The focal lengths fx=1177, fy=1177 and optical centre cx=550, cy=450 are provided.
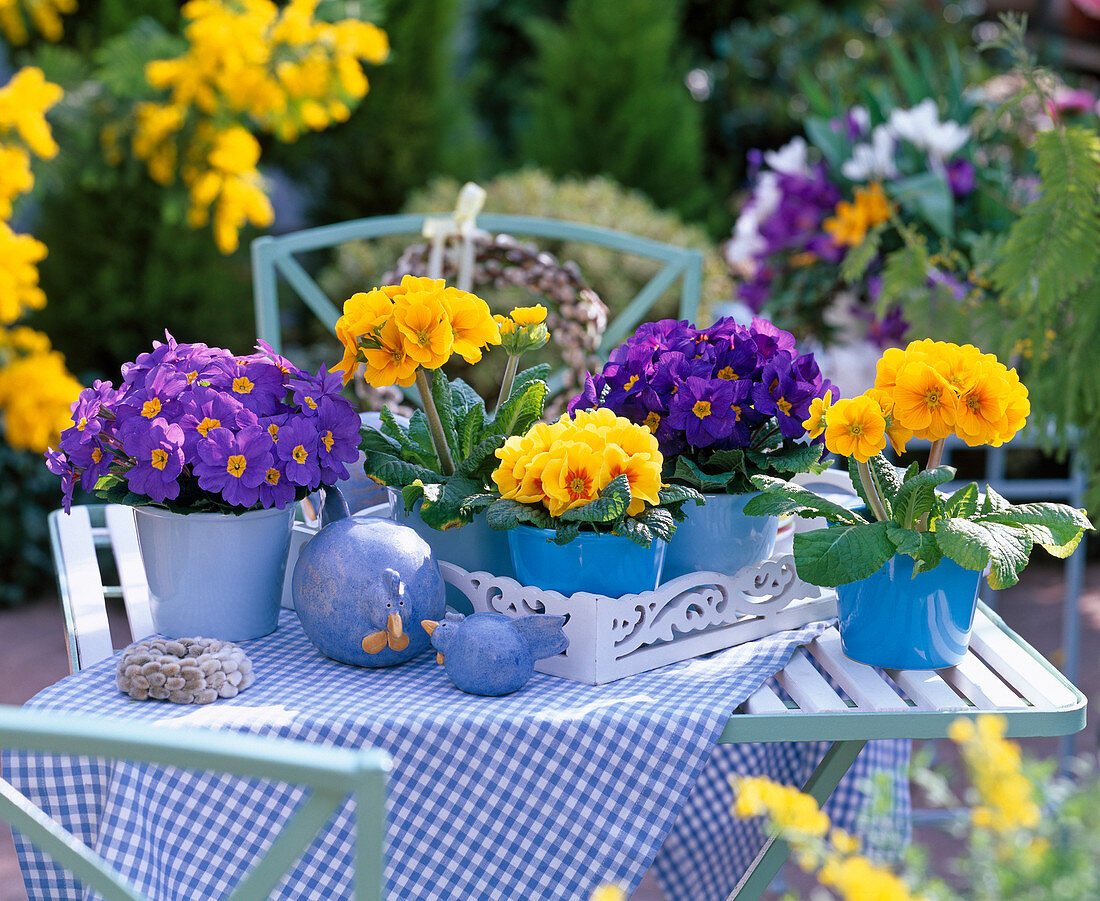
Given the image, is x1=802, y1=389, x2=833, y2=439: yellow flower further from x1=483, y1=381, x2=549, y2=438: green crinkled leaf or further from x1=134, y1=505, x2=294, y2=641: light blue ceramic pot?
x1=134, y1=505, x2=294, y2=641: light blue ceramic pot

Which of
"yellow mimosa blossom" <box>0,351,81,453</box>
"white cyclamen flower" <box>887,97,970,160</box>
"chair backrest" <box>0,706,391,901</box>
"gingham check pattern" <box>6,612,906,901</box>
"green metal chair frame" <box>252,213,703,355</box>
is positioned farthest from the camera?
"yellow mimosa blossom" <box>0,351,81,453</box>

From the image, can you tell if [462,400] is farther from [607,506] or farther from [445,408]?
[607,506]

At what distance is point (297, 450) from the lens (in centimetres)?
111

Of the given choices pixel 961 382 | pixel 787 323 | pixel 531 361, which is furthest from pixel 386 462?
pixel 531 361

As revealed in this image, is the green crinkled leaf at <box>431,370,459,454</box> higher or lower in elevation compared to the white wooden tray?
higher

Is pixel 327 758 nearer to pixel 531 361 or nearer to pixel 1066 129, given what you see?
pixel 1066 129

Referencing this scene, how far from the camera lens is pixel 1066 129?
149 cm

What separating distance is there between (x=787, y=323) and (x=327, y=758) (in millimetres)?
2087

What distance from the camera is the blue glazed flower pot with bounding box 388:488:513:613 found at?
1197 millimetres

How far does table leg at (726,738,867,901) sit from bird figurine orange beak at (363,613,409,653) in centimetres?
40

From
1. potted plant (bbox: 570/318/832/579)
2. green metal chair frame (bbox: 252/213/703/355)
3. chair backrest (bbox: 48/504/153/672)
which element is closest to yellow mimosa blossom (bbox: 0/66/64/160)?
green metal chair frame (bbox: 252/213/703/355)

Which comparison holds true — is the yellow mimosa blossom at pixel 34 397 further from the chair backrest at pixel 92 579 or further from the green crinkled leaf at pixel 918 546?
the green crinkled leaf at pixel 918 546

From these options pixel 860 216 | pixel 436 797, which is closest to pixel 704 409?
pixel 436 797

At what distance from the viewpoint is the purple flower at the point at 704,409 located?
3.72ft
